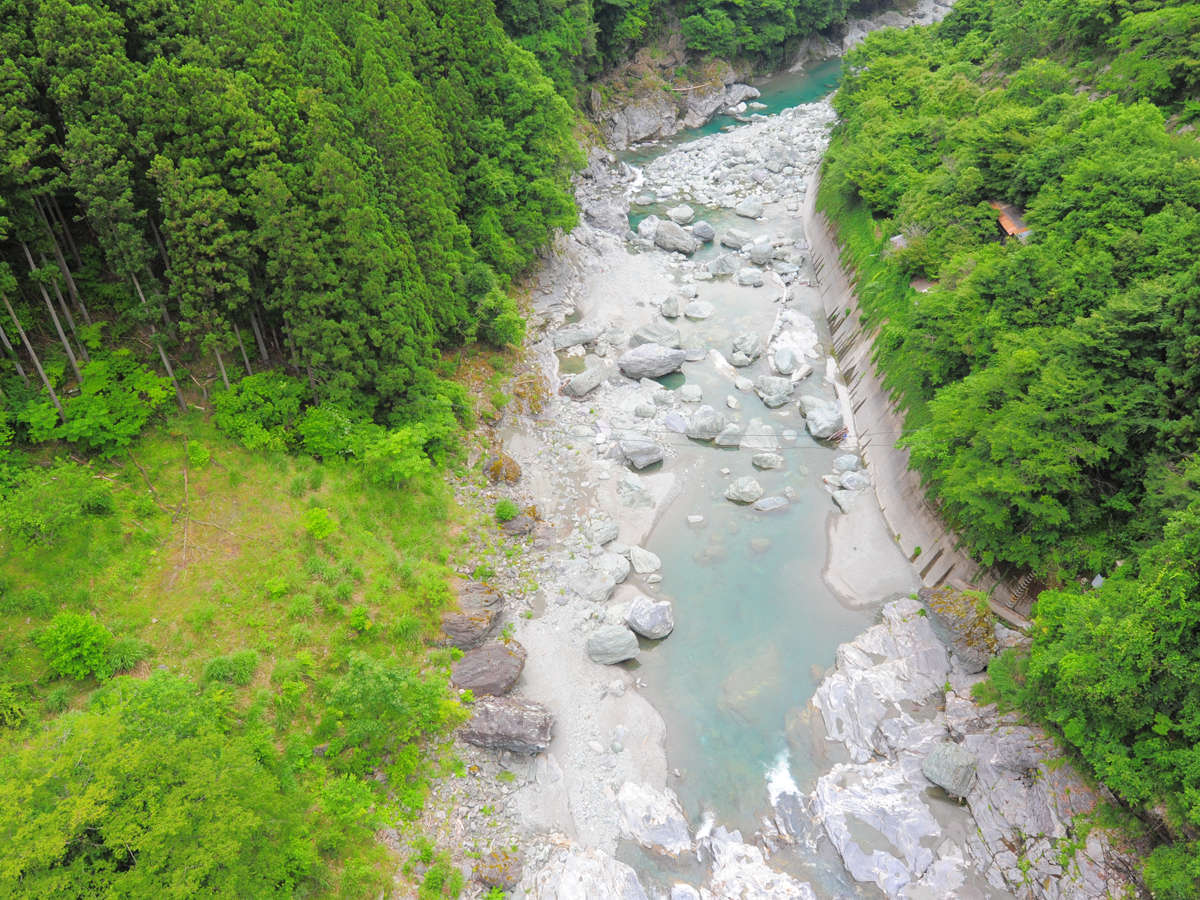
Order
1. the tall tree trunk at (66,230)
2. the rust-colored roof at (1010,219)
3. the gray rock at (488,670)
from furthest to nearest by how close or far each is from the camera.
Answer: the rust-colored roof at (1010,219), the tall tree trunk at (66,230), the gray rock at (488,670)

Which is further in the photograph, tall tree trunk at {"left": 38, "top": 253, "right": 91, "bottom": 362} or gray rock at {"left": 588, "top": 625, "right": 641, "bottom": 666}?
gray rock at {"left": 588, "top": 625, "right": 641, "bottom": 666}

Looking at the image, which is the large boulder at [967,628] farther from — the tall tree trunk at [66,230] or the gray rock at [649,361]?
the tall tree trunk at [66,230]

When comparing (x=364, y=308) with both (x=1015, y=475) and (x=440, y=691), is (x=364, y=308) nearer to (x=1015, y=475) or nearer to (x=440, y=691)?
(x=440, y=691)

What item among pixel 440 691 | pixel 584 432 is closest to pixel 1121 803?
pixel 440 691

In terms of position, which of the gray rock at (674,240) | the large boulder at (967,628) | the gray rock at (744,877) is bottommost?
the gray rock at (744,877)

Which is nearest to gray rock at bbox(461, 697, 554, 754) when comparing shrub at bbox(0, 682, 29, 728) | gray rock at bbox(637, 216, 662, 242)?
shrub at bbox(0, 682, 29, 728)

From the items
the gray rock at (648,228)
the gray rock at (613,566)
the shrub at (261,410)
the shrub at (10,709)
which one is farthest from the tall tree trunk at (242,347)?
the gray rock at (648,228)

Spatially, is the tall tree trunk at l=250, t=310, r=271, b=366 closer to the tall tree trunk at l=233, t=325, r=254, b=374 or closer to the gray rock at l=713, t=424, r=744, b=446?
the tall tree trunk at l=233, t=325, r=254, b=374
